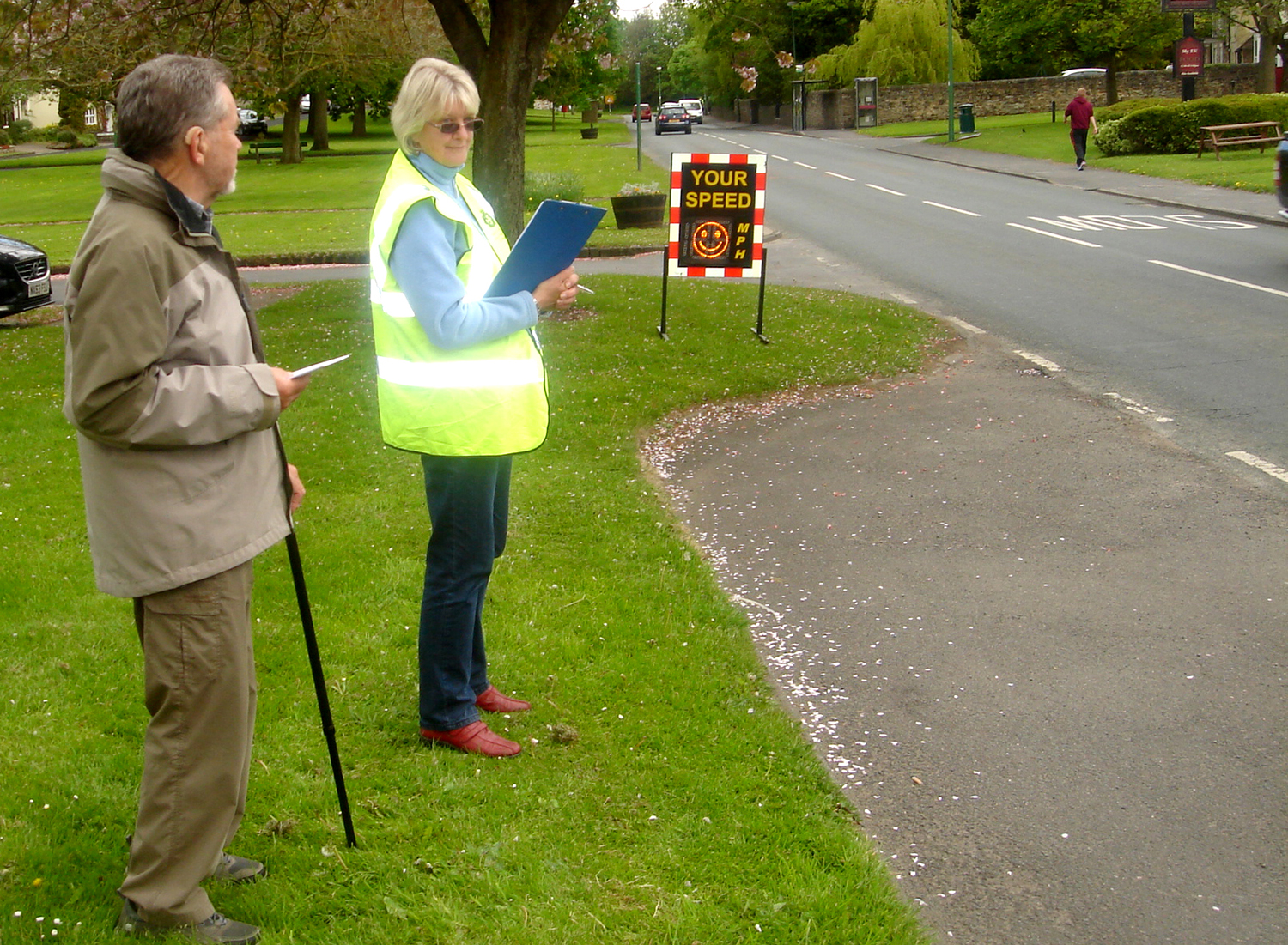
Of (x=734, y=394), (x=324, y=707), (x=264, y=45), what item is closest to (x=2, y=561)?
(x=324, y=707)

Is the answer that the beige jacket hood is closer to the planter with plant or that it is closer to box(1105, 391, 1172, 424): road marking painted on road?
box(1105, 391, 1172, 424): road marking painted on road

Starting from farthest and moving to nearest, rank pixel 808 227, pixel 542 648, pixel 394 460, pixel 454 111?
pixel 808 227
pixel 394 460
pixel 542 648
pixel 454 111

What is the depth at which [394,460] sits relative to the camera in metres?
8.00

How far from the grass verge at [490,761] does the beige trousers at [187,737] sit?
0.68ft

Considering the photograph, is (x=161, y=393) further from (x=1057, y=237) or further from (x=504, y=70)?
(x=1057, y=237)

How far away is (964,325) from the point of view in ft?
41.3

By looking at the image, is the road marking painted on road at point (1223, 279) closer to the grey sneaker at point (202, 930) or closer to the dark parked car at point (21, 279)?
the grey sneaker at point (202, 930)

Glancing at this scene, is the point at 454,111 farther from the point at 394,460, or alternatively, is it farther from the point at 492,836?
the point at 394,460

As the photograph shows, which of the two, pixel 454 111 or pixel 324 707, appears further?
pixel 454 111

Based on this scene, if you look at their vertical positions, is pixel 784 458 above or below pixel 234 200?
below

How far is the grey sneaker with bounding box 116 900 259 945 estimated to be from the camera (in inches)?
117

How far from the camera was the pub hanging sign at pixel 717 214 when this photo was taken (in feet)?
37.4

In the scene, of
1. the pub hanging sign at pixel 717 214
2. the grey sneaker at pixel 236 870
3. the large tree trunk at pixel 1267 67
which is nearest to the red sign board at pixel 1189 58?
the large tree trunk at pixel 1267 67

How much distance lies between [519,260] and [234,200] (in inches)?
1356
